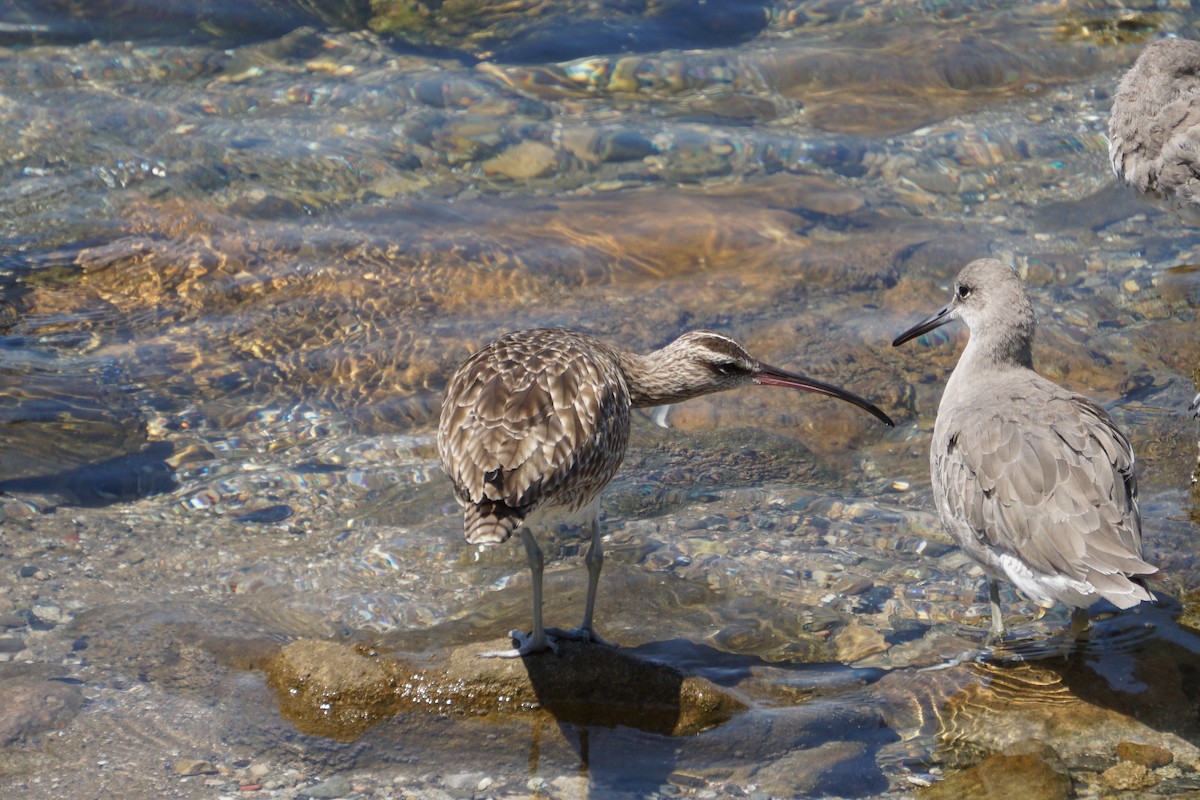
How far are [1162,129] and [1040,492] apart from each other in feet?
12.7

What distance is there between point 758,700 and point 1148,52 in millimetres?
5606

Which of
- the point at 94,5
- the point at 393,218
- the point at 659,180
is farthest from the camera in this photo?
the point at 94,5

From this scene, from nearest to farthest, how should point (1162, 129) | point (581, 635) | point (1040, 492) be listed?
1. point (1040, 492)
2. point (581, 635)
3. point (1162, 129)

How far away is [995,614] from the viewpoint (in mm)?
5367

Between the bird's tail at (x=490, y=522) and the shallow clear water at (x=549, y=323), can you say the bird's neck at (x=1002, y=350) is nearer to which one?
the shallow clear water at (x=549, y=323)

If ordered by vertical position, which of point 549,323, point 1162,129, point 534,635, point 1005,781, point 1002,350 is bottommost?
point 1005,781

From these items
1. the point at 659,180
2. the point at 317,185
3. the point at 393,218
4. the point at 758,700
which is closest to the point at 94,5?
the point at 317,185

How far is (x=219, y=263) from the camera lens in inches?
341

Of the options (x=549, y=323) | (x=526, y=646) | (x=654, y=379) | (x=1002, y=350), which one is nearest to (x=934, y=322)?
(x=1002, y=350)

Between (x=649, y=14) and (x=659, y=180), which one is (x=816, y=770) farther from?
(x=649, y=14)

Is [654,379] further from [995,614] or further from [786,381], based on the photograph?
[995,614]

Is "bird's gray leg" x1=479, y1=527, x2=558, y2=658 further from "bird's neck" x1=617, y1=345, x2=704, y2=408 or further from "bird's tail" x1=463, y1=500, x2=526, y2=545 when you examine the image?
"bird's neck" x1=617, y1=345, x2=704, y2=408

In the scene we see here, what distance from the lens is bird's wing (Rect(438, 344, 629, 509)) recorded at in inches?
188

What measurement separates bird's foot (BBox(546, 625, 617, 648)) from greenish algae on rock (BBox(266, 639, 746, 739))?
0.94ft
